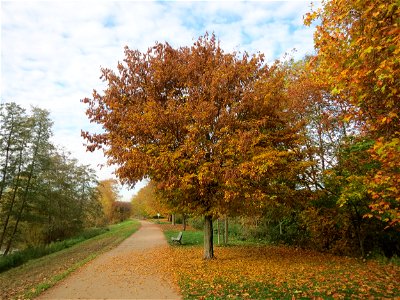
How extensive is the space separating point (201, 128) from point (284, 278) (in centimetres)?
513

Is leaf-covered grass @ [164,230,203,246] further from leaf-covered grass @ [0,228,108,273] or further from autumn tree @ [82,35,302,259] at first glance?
leaf-covered grass @ [0,228,108,273]

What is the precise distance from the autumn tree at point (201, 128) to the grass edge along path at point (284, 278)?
6.43 ft

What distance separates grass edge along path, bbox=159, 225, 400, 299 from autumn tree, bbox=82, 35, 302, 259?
1961 mm

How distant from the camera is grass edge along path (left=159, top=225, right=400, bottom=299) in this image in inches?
269

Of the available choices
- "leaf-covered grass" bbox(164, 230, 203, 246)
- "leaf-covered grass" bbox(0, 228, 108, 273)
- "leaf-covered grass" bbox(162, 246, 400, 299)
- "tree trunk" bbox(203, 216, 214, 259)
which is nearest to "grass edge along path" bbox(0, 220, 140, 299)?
"leaf-covered grass" bbox(0, 228, 108, 273)

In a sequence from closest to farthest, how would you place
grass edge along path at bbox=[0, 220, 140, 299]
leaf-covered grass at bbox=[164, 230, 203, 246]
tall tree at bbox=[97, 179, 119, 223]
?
grass edge along path at bbox=[0, 220, 140, 299], leaf-covered grass at bbox=[164, 230, 203, 246], tall tree at bbox=[97, 179, 119, 223]

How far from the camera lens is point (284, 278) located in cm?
845

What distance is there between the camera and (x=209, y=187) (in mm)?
11109

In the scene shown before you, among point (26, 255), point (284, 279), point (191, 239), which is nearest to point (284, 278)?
point (284, 279)

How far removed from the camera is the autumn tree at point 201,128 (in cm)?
979

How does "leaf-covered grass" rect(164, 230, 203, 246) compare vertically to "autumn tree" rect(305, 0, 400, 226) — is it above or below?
below

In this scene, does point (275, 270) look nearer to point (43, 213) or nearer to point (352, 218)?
point (352, 218)

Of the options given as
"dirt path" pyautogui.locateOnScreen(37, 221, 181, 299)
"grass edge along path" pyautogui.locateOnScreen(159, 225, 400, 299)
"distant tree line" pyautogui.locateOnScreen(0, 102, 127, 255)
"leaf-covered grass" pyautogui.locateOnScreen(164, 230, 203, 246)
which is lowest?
"dirt path" pyautogui.locateOnScreen(37, 221, 181, 299)

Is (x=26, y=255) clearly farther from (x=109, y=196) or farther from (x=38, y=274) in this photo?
(x=109, y=196)
